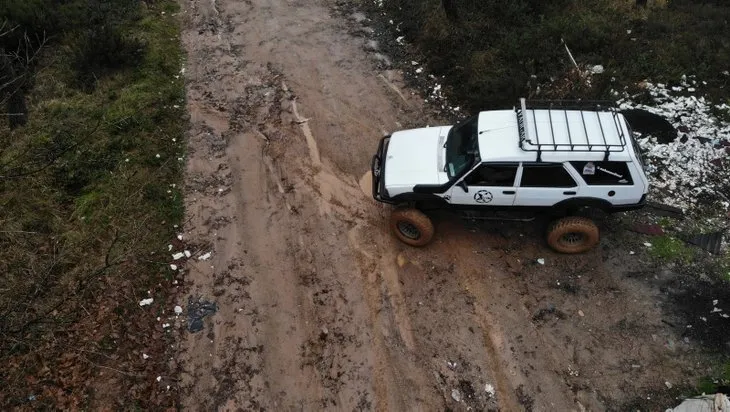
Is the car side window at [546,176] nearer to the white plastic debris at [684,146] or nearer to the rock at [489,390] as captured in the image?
the white plastic debris at [684,146]

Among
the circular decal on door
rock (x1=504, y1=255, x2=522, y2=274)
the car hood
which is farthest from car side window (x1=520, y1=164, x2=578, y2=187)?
rock (x1=504, y1=255, x2=522, y2=274)

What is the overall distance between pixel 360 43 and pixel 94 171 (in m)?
7.67

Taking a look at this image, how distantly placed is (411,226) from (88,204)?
6288 millimetres

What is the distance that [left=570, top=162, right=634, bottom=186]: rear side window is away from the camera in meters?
7.41

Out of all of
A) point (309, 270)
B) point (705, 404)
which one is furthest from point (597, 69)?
point (309, 270)

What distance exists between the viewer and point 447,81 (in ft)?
39.3

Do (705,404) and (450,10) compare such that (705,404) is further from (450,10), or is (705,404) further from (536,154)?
(450,10)

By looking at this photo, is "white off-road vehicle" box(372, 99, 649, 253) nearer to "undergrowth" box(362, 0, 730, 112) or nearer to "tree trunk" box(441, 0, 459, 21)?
"undergrowth" box(362, 0, 730, 112)

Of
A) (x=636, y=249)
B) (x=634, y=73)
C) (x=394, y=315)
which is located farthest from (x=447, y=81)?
(x=394, y=315)

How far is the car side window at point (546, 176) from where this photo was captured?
24.5ft

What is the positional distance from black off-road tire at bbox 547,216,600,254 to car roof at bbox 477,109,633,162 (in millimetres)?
1137

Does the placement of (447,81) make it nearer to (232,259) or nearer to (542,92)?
(542,92)

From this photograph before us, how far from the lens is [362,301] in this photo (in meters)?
7.94

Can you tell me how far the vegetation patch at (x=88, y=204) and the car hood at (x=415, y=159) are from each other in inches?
167
